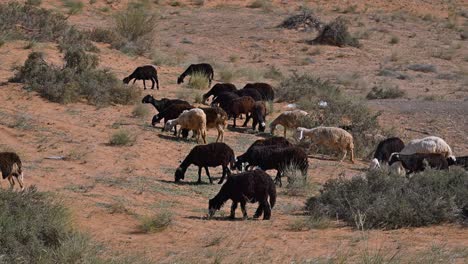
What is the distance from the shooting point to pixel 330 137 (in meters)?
19.6

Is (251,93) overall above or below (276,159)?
below

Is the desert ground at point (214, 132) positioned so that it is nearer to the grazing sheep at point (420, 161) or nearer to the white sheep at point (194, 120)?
the white sheep at point (194, 120)

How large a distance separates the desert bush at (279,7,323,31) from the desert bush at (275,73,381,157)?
16768mm

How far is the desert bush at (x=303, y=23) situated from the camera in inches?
1804

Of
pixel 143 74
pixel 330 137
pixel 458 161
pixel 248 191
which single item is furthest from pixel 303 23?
pixel 248 191

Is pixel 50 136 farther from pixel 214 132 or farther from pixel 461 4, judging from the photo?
pixel 461 4

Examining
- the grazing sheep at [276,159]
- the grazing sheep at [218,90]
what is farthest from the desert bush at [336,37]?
the grazing sheep at [276,159]

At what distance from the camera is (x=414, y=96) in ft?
98.1

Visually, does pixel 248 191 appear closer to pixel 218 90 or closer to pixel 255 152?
pixel 255 152

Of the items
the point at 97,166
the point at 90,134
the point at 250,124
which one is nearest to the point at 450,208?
the point at 97,166

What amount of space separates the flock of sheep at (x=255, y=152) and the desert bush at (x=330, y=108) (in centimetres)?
121

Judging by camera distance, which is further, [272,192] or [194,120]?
[194,120]

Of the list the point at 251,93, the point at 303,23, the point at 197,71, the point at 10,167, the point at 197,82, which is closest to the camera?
the point at 10,167

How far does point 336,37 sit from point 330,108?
729 inches
